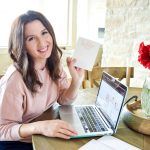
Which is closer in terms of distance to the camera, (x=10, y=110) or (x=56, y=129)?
(x=56, y=129)

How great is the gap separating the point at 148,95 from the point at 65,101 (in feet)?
1.68

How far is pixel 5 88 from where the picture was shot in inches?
45.2

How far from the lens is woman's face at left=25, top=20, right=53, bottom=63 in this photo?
3.99 ft

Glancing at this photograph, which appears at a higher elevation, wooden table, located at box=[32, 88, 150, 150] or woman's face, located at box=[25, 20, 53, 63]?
woman's face, located at box=[25, 20, 53, 63]

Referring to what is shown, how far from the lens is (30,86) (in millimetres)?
1188

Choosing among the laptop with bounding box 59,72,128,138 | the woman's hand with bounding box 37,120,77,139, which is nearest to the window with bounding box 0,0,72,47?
the laptop with bounding box 59,72,128,138

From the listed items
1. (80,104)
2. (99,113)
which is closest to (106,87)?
(99,113)

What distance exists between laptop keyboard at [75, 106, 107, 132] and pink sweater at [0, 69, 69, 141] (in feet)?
0.65

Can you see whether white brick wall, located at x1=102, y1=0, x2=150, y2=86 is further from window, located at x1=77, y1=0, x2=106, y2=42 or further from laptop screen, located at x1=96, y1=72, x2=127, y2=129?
laptop screen, located at x1=96, y1=72, x2=127, y2=129

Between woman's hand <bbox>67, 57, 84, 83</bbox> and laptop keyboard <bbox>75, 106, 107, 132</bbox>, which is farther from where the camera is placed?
woman's hand <bbox>67, 57, 84, 83</bbox>

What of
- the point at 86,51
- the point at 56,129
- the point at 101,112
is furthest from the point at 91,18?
the point at 56,129

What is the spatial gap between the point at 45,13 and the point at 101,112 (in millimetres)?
2268

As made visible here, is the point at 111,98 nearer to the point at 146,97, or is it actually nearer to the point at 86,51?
the point at 146,97

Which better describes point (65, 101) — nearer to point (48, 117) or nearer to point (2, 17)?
point (48, 117)
